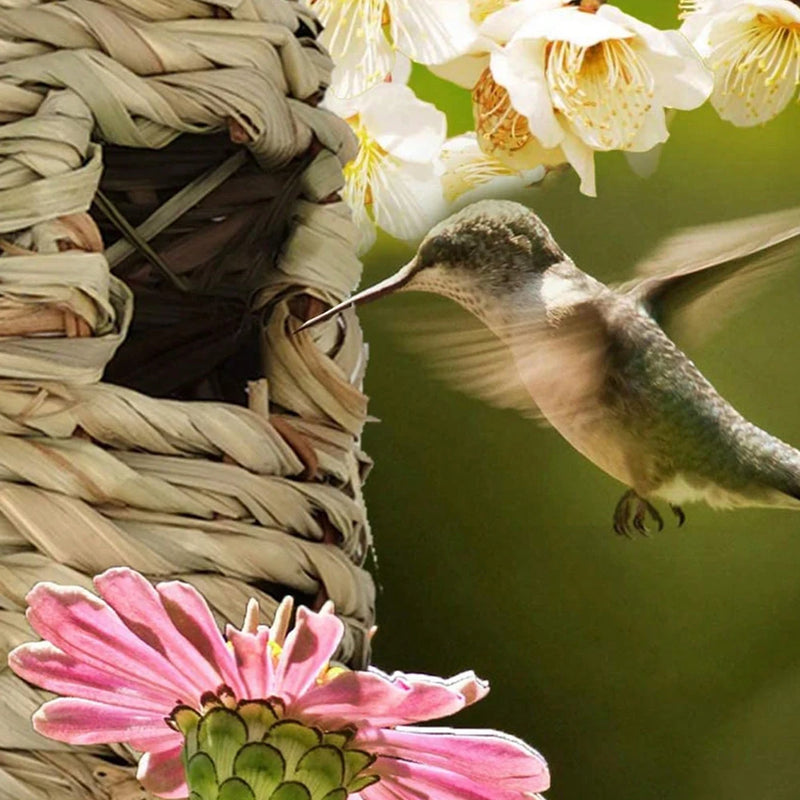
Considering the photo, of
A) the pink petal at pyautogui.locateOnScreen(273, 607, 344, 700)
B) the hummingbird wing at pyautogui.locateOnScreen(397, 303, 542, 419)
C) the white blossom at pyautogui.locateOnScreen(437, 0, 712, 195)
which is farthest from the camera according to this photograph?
the white blossom at pyautogui.locateOnScreen(437, 0, 712, 195)

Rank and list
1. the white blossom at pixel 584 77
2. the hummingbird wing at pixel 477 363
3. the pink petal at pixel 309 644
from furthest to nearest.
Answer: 1. the white blossom at pixel 584 77
2. the hummingbird wing at pixel 477 363
3. the pink petal at pixel 309 644

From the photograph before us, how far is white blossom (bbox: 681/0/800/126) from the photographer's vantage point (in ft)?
3.00

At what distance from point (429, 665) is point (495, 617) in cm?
6

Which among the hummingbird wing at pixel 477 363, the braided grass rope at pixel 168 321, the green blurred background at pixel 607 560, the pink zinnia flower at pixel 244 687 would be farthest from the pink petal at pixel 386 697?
the green blurred background at pixel 607 560

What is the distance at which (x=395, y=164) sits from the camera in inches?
37.8

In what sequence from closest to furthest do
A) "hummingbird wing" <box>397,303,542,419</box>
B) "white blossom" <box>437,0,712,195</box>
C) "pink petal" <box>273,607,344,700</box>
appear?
1. "pink petal" <box>273,607,344,700</box>
2. "hummingbird wing" <box>397,303,542,419</box>
3. "white blossom" <box>437,0,712,195</box>

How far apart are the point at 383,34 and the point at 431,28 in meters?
0.03

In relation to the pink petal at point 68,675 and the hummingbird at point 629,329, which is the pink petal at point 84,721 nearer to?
the pink petal at point 68,675

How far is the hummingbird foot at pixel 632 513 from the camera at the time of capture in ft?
3.00

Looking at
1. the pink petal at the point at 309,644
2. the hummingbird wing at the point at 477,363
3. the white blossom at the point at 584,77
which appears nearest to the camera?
the pink petal at the point at 309,644

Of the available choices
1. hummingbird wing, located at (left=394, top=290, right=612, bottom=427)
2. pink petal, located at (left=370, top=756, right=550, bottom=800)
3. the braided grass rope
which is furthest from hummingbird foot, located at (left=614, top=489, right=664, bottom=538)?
pink petal, located at (left=370, top=756, right=550, bottom=800)

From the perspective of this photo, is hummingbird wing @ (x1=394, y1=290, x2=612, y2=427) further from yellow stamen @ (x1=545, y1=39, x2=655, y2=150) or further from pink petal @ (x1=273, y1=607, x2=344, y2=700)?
pink petal @ (x1=273, y1=607, x2=344, y2=700)

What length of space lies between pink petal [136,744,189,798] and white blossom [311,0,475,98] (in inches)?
24.2

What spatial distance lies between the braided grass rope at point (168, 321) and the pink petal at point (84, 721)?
6 centimetres
